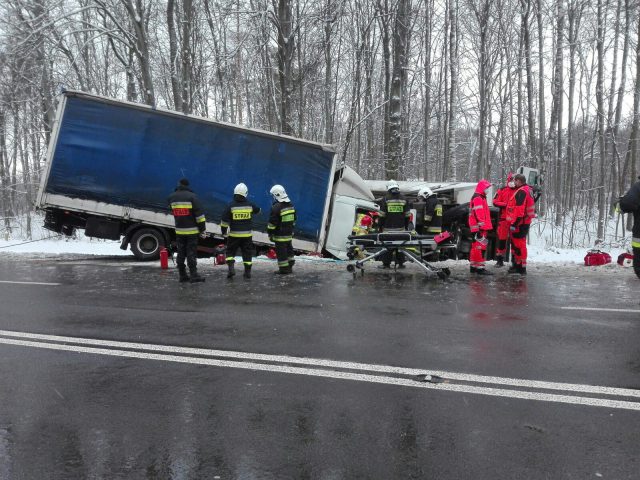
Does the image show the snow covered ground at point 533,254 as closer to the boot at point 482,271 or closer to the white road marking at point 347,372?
the boot at point 482,271

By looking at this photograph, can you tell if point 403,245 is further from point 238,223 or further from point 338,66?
point 338,66

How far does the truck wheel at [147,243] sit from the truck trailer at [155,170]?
0.07 ft

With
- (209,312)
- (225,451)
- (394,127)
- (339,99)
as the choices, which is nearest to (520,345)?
(225,451)

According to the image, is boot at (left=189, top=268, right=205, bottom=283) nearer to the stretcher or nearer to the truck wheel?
the stretcher

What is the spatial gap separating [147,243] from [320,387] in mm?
9436

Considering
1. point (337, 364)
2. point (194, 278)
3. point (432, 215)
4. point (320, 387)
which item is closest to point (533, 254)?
point (432, 215)

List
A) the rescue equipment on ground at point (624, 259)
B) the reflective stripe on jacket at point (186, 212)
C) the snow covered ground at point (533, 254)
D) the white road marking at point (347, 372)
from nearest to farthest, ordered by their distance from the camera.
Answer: the white road marking at point (347, 372), the reflective stripe on jacket at point (186, 212), the snow covered ground at point (533, 254), the rescue equipment on ground at point (624, 259)

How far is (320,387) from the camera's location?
13.4 feet

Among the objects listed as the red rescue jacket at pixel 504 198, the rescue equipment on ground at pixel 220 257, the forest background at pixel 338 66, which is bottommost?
the rescue equipment on ground at pixel 220 257

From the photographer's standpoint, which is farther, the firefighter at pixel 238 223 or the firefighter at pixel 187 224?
the firefighter at pixel 238 223

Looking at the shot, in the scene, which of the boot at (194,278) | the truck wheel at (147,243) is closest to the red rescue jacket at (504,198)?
the boot at (194,278)

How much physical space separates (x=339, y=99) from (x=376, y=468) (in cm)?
2970

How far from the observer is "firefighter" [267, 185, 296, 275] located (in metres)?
10.2

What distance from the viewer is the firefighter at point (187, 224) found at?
30.4 feet
